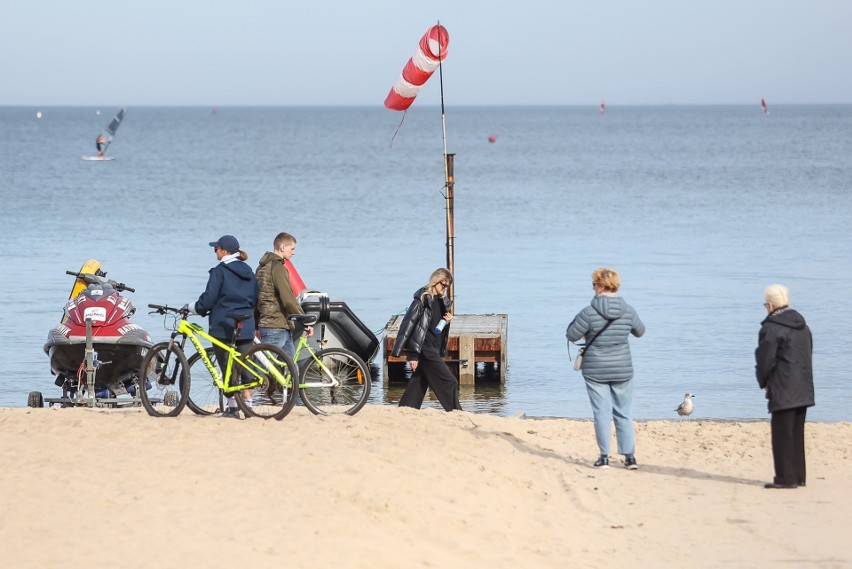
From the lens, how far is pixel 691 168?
2906 inches

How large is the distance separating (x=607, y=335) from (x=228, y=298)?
9.14ft

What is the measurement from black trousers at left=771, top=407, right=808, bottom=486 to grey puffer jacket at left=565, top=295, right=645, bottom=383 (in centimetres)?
107

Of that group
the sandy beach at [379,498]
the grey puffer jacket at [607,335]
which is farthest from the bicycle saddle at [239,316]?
the grey puffer jacket at [607,335]

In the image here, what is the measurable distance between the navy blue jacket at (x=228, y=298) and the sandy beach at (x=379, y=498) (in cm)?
68

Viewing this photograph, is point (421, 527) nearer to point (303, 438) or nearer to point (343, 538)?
point (343, 538)

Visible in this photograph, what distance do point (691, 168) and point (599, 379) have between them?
6676 centimetres

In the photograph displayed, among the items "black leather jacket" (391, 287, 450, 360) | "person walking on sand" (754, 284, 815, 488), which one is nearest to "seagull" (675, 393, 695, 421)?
"black leather jacket" (391, 287, 450, 360)

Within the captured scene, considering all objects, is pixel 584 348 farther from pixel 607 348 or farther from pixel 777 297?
pixel 777 297

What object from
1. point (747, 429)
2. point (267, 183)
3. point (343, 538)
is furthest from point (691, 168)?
point (343, 538)

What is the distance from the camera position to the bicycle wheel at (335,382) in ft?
31.8

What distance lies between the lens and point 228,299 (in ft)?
31.1

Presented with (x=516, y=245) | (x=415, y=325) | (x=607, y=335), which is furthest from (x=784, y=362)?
(x=516, y=245)

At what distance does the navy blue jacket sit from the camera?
31.0ft

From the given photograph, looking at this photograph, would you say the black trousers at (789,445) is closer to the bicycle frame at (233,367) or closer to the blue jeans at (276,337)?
the bicycle frame at (233,367)
